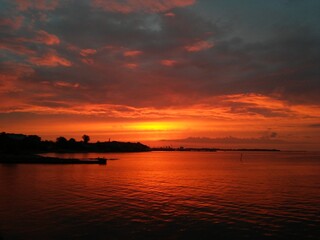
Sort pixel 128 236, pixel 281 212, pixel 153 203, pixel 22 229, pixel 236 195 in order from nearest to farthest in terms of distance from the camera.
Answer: pixel 128 236, pixel 22 229, pixel 281 212, pixel 153 203, pixel 236 195

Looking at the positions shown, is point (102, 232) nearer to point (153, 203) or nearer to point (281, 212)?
point (153, 203)

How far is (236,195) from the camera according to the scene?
4878 centimetres

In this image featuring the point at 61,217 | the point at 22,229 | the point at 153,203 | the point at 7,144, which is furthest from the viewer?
the point at 7,144

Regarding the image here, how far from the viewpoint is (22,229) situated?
92.7ft

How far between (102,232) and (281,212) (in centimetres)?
2107

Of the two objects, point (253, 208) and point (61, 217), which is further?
point (253, 208)

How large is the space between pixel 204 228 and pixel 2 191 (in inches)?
1472

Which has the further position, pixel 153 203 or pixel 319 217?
pixel 153 203

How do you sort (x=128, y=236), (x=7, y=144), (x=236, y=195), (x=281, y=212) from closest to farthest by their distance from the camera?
(x=128, y=236), (x=281, y=212), (x=236, y=195), (x=7, y=144)

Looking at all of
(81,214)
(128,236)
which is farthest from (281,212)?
(81,214)

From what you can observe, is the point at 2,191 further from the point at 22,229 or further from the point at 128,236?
the point at 128,236

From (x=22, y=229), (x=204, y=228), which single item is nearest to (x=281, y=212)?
(x=204, y=228)

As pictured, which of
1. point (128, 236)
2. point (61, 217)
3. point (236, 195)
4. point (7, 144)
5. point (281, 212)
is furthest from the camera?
point (7, 144)

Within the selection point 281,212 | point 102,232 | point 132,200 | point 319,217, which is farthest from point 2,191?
point 319,217
